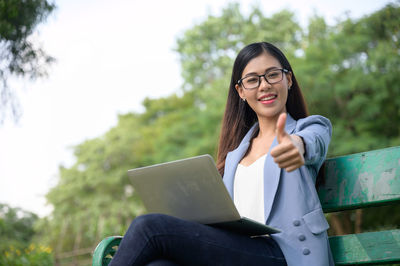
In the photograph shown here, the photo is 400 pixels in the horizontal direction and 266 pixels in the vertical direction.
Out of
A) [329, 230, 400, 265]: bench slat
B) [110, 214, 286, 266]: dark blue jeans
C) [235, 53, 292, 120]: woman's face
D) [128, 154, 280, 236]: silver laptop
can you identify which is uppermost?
[235, 53, 292, 120]: woman's face

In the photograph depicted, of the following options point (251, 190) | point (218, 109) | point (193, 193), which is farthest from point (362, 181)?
point (218, 109)

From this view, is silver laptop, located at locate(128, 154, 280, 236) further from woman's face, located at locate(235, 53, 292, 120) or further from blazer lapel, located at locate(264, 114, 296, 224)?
woman's face, located at locate(235, 53, 292, 120)

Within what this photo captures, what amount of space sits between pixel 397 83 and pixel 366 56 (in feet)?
4.51


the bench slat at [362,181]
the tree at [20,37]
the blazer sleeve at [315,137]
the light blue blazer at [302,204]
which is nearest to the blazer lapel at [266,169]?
the light blue blazer at [302,204]

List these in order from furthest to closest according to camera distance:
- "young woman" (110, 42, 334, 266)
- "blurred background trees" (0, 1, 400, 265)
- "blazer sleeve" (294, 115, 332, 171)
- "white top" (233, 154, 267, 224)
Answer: "blurred background trees" (0, 1, 400, 265) → "white top" (233, 154, 267, 224) → "blazer sleeve" (294, 115, 332, 171) → "young woman" (110, 42, 334, 266)

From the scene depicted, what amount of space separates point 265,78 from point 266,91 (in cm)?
7

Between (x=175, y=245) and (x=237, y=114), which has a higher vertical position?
(x=237, y=114)

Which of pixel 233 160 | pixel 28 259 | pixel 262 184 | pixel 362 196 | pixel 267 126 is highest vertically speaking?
pixel 267 126

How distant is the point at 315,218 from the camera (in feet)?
6.39

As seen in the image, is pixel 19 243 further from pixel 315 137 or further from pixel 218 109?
pixel 315 137

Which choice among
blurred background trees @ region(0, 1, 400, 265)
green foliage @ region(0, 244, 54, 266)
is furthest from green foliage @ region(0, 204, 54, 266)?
blurred background trees @ region(0, 1, 400, 265)

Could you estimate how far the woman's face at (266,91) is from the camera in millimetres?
2342

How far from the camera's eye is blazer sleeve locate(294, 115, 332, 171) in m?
1.83

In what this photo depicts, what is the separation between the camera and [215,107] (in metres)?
14.9
